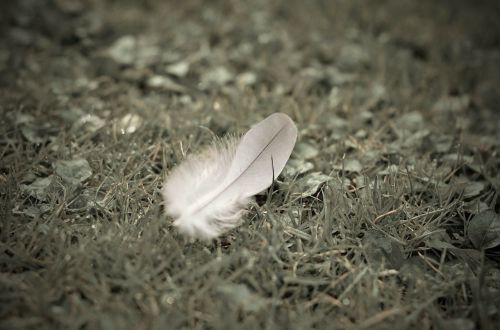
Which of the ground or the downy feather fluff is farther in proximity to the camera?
the downy feather fluff

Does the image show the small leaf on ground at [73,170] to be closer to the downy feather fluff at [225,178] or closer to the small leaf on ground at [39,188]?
the small leaf on ground at [39,188]

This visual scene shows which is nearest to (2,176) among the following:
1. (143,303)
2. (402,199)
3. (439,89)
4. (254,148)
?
(143,303)

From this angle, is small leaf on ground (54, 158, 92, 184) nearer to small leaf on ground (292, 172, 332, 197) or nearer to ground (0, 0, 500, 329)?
ground (0, 0, 500, 329)

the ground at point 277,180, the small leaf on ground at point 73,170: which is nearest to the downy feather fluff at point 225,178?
the ground at point 277,180

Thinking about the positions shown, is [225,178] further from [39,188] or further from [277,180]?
[39,188]

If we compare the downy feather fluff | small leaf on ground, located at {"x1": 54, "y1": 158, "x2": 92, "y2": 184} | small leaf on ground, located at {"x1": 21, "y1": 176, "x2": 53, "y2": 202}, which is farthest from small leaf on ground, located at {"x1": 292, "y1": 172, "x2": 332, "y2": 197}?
small leaf on ground, located at {"x1": 21, "y1": 176, "x2": 53, "y2": 202}

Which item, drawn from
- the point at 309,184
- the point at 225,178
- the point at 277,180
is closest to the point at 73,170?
the point at 225,178
